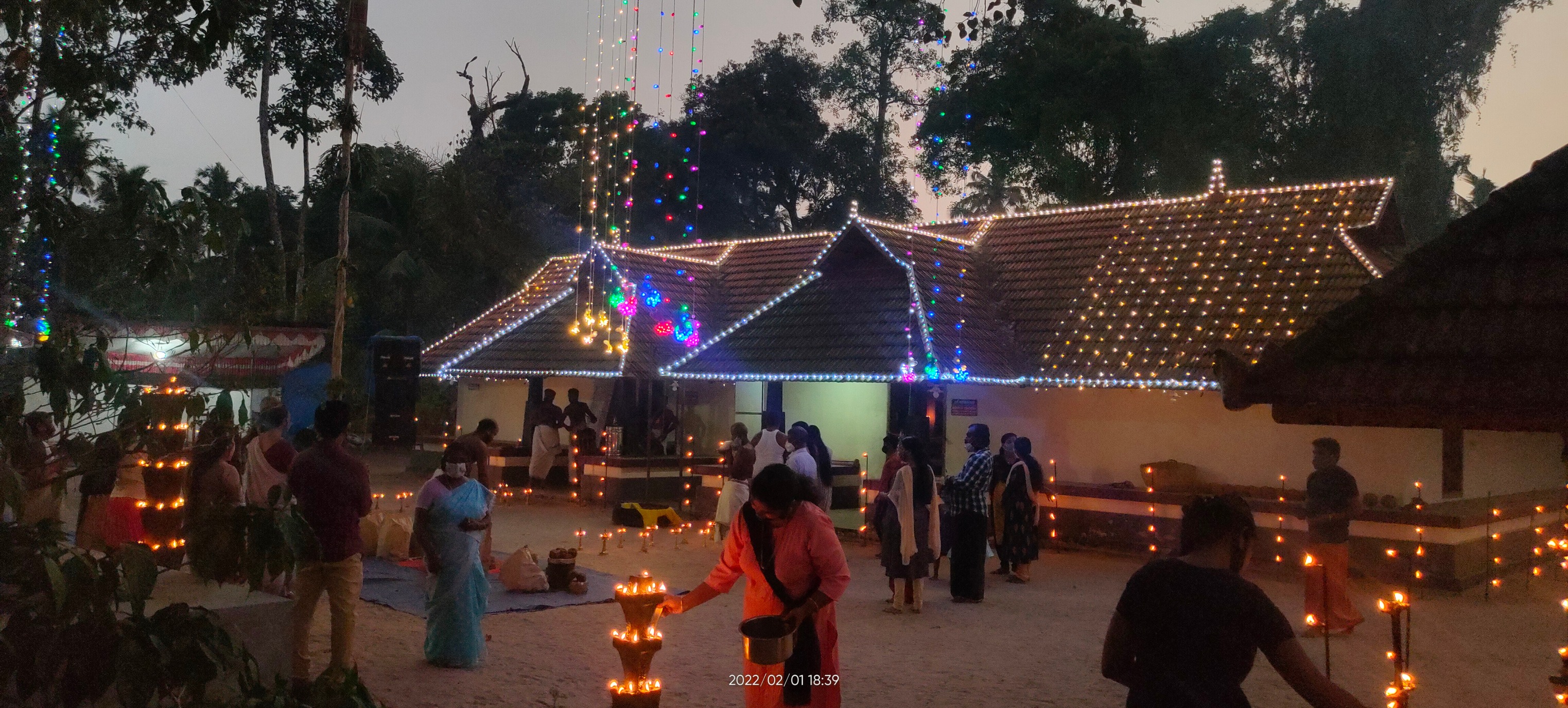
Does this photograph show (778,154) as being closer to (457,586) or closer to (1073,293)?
(1073,293)

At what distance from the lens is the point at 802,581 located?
185 inches

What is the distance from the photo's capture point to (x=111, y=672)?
2811 mm

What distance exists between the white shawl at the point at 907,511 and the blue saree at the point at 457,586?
3910 mm

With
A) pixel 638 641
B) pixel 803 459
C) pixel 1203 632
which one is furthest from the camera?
pixel 803 459

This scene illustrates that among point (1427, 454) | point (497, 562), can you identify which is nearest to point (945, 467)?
point (1427, 454)

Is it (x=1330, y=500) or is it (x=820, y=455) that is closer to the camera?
(x=1330, y=500)

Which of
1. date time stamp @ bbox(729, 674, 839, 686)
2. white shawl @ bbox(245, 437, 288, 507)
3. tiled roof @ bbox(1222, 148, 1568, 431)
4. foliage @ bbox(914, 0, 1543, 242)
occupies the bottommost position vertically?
date time stamp @ bbox(729, 674, 839, 686)

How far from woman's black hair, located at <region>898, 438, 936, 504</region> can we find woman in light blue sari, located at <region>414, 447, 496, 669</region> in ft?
13.3

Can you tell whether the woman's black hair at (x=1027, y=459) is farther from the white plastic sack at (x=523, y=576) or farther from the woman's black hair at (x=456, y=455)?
the woman's black hair at (x=456, y=455)

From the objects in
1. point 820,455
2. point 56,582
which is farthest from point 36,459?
point 820,455

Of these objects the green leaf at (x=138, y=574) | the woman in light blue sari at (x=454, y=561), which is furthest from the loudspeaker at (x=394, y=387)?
the green leaf at (x=138, y=574)

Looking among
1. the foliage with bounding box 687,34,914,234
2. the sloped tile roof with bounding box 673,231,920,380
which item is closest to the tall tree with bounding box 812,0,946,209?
the foliage with bounding box 687,34,914,234

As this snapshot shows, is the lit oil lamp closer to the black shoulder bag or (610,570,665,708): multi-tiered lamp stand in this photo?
(610,570,665,708): multi-tiered lamp stand

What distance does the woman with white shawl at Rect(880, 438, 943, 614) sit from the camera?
9.97 m
